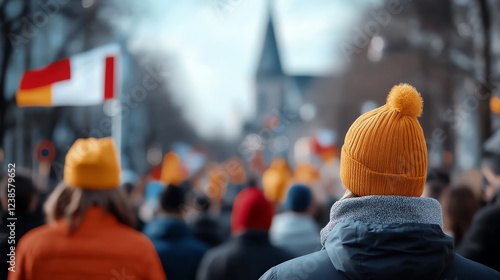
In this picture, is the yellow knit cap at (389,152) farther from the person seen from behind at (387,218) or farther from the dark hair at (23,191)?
the dark hair at (23,191)

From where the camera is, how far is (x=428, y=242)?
6.04 ft

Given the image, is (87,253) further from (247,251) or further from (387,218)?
(387,218)

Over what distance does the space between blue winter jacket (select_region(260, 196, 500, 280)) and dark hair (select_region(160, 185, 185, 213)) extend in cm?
301

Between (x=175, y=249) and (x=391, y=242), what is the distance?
10.5 ft

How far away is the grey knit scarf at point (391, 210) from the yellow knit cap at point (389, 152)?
10cm

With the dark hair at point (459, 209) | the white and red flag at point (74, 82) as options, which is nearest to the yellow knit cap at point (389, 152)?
the dark hair at point (459, 209)

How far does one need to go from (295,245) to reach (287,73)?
9471 cm

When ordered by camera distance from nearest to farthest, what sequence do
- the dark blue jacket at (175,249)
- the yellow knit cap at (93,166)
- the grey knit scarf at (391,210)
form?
the grey knit scarf at (391,210), the yellow knit cap at (93,166), the dark blue jacket at (175,249)

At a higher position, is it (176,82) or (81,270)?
(176,82)

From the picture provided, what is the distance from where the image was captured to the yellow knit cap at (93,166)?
10.6ft

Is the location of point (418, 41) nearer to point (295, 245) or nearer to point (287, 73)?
point (295, 245)

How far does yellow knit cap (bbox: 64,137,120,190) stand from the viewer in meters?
3.24

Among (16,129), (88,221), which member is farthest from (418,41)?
(88,221)

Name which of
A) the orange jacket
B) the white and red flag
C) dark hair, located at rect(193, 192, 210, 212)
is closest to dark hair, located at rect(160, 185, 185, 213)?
dark hair, located at rect(193, 192, 210, 212)
